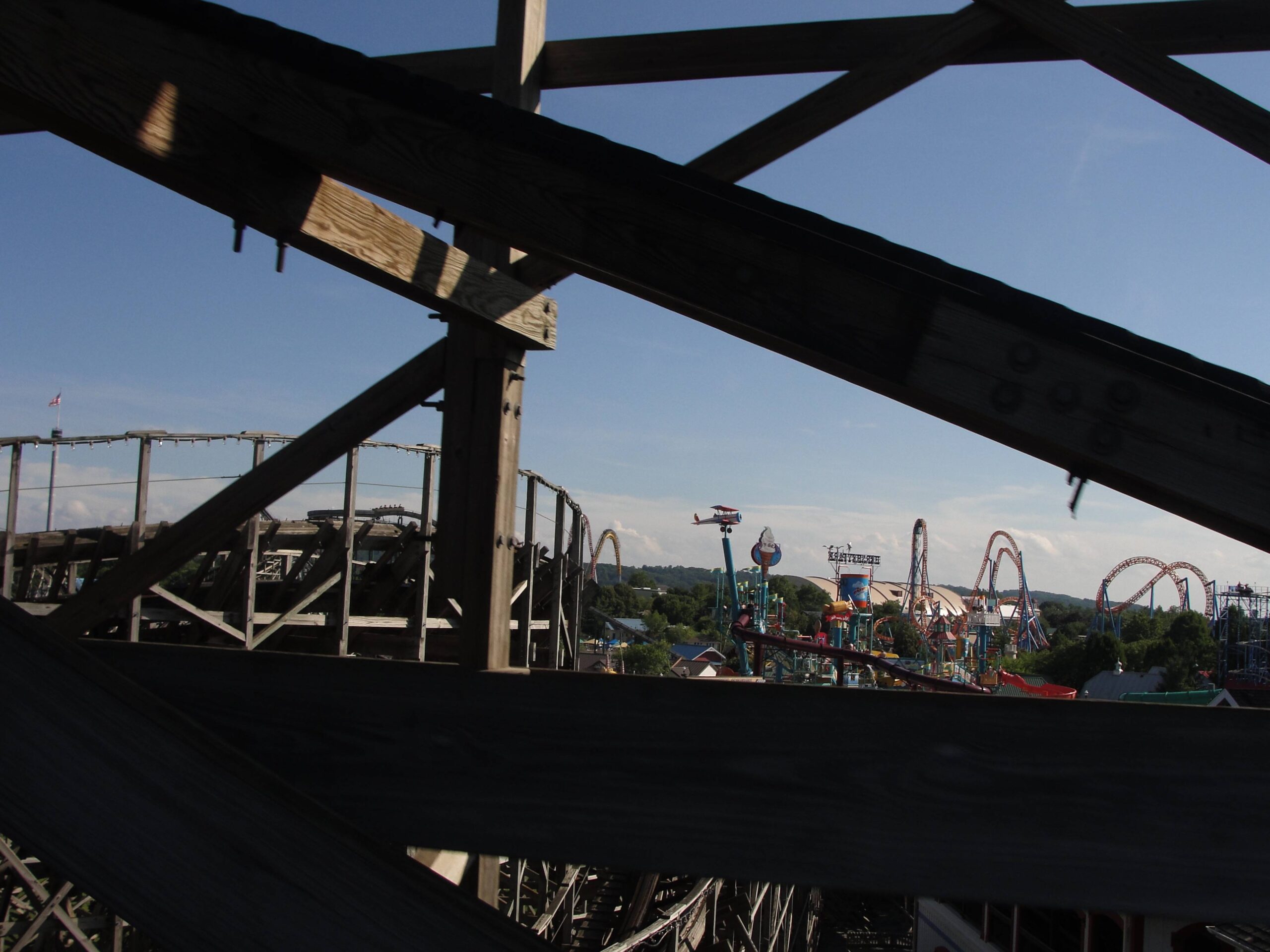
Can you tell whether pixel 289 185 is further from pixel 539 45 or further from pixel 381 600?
pixel 381 600

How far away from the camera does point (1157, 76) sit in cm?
187

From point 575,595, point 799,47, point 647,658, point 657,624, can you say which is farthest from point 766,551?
point 657,624

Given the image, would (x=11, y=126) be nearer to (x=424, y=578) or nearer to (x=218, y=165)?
(x=218, y=165)

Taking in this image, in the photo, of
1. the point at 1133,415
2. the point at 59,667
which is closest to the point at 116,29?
the point at 59,667

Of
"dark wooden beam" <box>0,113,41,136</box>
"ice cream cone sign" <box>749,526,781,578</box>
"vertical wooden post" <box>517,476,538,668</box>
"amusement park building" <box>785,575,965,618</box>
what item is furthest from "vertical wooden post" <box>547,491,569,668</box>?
"amusement park building" <box>785,575,965,618</box>

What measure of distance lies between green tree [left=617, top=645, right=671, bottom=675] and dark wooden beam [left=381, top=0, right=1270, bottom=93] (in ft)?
113

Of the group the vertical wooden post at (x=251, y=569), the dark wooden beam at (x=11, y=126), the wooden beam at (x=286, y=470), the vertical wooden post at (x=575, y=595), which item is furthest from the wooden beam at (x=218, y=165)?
the vertical wooden post at (x=575, y=595)

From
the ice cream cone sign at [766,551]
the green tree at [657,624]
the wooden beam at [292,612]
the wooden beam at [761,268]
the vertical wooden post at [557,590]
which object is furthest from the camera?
the green tree at [657,624]

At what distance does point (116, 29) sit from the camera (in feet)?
4.15

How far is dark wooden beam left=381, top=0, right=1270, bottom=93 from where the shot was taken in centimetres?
216

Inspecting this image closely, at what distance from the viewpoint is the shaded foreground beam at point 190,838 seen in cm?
86

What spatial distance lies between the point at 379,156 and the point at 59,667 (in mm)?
656

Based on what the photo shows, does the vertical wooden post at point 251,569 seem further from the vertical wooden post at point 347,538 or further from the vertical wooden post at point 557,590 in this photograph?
the vertical wooden post at point 557,590

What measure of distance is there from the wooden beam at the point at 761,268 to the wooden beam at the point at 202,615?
7048mm
